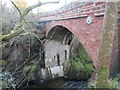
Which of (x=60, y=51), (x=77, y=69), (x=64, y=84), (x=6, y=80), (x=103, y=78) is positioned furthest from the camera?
(x=60, y=51)

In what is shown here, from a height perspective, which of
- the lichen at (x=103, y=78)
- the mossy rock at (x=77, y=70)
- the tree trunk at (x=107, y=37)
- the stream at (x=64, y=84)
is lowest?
the stream at (x=64, y=84)

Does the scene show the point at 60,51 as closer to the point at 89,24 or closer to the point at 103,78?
the point at 89,24

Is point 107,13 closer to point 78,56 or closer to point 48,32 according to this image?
point 48,32

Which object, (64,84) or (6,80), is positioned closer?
(6,80)

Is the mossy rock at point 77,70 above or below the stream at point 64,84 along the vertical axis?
above

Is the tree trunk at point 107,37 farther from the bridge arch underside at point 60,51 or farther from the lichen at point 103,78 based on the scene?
the bridge arch underside at point 60,51

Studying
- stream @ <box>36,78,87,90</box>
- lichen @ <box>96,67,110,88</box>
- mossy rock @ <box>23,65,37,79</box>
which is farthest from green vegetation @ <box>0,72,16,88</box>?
stream @ <box>36,78,87,90</box>

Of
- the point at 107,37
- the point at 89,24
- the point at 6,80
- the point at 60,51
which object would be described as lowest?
the point at 6,80

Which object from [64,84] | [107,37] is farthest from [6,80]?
[64,84]

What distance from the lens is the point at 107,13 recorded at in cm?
208

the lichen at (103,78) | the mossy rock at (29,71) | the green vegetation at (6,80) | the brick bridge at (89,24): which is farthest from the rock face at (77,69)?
the lichen at (103,78)

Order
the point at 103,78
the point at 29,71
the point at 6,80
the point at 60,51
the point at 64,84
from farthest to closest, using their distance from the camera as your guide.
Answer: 1. the point at 60,51
2. the point at 64,84
3. the point at 29,71
4. the point at 6,80
5. the point at 103,78

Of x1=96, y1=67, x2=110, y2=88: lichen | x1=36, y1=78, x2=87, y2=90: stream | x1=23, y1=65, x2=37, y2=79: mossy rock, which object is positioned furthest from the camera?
x1=36, y1=78, x2=87, y2=90: stream

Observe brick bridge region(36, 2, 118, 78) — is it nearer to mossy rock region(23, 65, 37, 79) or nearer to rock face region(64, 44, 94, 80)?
mossy rock region(23, 65, 37, 79)
